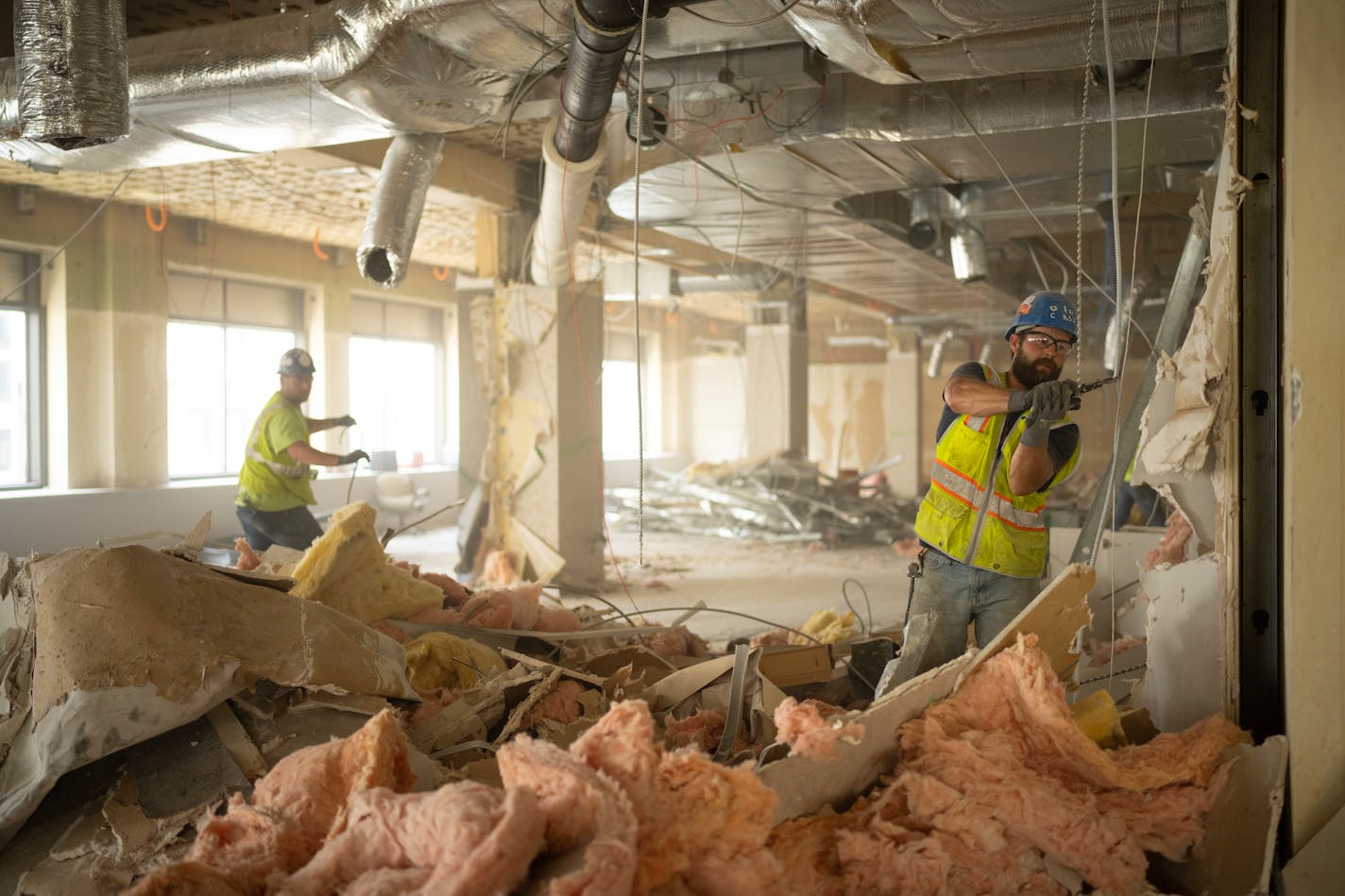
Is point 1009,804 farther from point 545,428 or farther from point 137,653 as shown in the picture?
point 545,428

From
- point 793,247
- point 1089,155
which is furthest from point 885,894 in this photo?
point 793,247

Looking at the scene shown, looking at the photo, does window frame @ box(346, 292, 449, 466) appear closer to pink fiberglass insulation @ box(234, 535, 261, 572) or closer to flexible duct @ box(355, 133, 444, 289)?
flexible duct @ box(355, 133, 444, 289)

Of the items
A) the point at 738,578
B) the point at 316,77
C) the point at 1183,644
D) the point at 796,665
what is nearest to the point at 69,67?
the point at 316,77

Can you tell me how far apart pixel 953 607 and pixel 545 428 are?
3997 millimetres

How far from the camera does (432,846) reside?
1.40 meters

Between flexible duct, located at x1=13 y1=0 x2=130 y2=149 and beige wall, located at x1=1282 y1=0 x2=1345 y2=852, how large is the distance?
3.00 meters

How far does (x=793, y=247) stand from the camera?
6.66m

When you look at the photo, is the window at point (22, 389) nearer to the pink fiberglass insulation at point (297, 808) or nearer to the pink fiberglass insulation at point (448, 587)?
the pink fiberglass insulation at point (448, 587)

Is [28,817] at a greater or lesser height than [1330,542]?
lesser

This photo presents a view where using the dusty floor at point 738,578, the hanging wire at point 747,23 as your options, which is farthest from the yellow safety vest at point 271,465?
the hanging wire at point 747,23

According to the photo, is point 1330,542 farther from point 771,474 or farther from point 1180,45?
point 771,474

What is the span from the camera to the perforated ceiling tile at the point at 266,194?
Answer: 626cm

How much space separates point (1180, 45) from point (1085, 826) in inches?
86.8

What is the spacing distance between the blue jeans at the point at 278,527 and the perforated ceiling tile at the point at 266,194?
1.74 m
